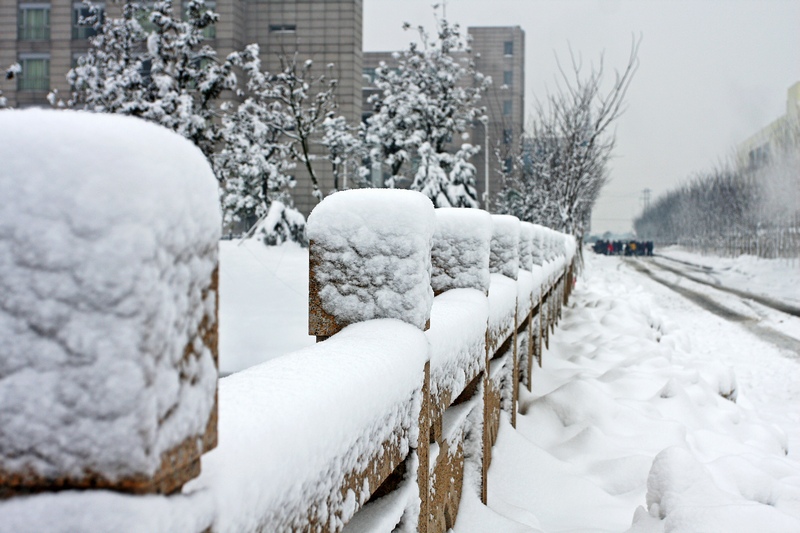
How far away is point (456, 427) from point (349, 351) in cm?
126

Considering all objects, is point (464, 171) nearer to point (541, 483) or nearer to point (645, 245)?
point (541, 483)

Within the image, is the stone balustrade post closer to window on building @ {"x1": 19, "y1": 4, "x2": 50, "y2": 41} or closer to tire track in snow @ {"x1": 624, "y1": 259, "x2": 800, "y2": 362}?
tire track in snow @ {"x1": 624, "y1": 259, "x2": 800, "y2": 362}

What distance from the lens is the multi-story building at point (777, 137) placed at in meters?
38.7

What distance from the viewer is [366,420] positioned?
1.21m

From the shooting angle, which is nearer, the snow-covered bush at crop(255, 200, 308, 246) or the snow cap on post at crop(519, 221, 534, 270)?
the snow cap on post at crop(519, 221, 534, 270)

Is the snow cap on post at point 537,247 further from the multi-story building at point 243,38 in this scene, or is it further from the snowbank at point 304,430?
the multi-story building at point 243,38

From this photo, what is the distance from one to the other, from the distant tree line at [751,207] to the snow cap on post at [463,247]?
1495 inches

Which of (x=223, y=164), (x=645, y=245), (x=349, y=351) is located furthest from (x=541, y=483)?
(x=645, y=245)

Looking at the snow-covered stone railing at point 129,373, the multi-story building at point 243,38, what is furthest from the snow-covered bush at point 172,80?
the multi-story building at point 243,38

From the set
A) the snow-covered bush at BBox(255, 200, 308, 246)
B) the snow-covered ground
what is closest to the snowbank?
the snow-covered bush at BBox(255, 200, 308, 246)

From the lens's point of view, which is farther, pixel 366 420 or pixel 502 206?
pixel 502 206

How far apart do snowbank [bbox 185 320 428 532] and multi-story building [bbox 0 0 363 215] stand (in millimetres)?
Answer: 36453

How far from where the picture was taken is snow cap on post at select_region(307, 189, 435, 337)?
1.69m

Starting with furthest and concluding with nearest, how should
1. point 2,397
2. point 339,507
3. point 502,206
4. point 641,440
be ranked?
point 502,206, point 641,440, point 339,507, point 2,397
